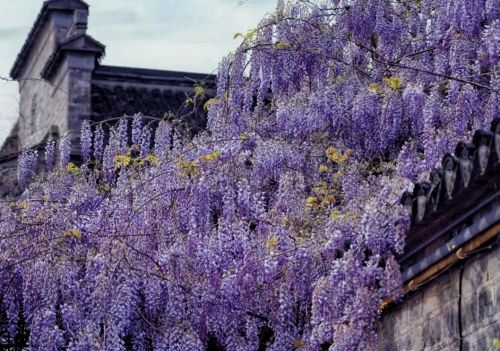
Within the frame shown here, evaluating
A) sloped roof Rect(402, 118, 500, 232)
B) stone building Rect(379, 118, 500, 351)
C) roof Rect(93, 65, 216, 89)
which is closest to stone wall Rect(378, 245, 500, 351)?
stone building Rect(379, 118, 500, 351)

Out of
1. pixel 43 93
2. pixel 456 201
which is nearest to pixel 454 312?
pixel 456 201

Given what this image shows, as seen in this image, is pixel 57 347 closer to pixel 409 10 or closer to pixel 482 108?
pixel 482 108

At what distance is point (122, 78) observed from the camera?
23.4 metres

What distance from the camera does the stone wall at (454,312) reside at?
7.92 meters

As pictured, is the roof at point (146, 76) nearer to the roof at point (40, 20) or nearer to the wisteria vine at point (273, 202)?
the roof at point (40, 20)

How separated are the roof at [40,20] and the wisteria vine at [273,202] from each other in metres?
10.9

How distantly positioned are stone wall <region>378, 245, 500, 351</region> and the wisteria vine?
0.64ft

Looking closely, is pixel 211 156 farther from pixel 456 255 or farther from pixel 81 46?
pixel 81 46

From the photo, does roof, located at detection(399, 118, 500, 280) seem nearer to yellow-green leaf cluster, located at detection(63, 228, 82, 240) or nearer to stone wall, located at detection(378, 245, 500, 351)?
stone wall, located at detection(378, 245, 500, 351)

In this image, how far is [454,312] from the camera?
835cm

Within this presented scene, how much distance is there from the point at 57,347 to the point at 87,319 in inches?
12.6

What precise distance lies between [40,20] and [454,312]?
60.4ft

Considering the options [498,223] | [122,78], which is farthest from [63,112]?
[498,223]

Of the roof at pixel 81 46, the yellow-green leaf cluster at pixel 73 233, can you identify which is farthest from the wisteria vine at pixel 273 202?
the roof at pixel 81 46
